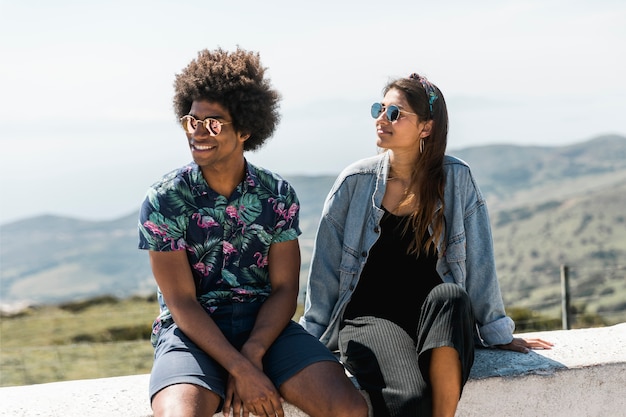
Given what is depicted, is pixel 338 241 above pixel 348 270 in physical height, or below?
above

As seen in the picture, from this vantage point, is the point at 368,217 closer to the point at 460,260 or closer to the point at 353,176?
the point at 353,176

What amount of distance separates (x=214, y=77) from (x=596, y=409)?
2.08 metres

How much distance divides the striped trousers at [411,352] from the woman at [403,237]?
3.4 inches

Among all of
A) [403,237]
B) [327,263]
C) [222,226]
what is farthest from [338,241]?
[222,226]

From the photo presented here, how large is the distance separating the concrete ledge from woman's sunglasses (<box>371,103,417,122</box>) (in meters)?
1.05

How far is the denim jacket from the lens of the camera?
3.35 m

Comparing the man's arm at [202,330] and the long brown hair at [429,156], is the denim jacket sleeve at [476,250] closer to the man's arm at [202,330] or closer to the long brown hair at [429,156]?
the long brown hair at [429,156]

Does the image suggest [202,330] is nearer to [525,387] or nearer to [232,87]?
[232,87]

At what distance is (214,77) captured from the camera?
3008 mm

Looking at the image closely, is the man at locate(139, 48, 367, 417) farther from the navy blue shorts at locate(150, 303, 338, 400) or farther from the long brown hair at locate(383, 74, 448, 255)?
the long brown hair at locate(383, 74, 448, 255)

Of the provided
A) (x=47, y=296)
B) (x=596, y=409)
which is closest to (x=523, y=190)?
(x=47, y=296)

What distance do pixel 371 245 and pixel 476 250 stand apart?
0.45m

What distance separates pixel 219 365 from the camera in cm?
283

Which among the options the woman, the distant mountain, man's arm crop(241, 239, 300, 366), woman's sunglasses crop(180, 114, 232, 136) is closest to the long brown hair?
the woman
